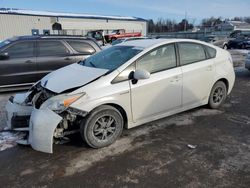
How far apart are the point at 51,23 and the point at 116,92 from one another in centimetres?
3930

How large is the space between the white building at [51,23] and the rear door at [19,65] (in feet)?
102

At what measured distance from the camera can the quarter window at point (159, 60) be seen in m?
4.27

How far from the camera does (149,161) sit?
3.50 metres

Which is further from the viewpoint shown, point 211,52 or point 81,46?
point 81,46

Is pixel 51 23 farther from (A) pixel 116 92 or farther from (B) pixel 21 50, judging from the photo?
(A) pixel 116 92

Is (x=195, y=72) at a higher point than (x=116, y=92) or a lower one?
higher

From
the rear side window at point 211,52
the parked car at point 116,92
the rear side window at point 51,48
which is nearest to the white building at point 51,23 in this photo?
the rear side window at point 51,48

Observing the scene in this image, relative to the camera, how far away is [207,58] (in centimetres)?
518

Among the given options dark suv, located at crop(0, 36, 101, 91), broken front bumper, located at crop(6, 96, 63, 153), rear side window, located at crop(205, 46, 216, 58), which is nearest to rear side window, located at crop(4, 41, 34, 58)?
dark suv, located at crop(0, 36, 101, 91)

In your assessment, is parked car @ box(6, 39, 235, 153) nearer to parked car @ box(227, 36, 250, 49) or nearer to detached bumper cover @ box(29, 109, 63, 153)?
detached bumper cover @ box(29, 109, 63, 153)

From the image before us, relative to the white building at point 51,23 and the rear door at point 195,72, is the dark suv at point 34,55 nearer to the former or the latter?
the rear door at point 195,72

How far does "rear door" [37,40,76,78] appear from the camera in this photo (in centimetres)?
731

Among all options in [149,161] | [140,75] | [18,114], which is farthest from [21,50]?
[149,161]

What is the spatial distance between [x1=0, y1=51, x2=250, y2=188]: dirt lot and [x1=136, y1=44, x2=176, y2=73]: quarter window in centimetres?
111
